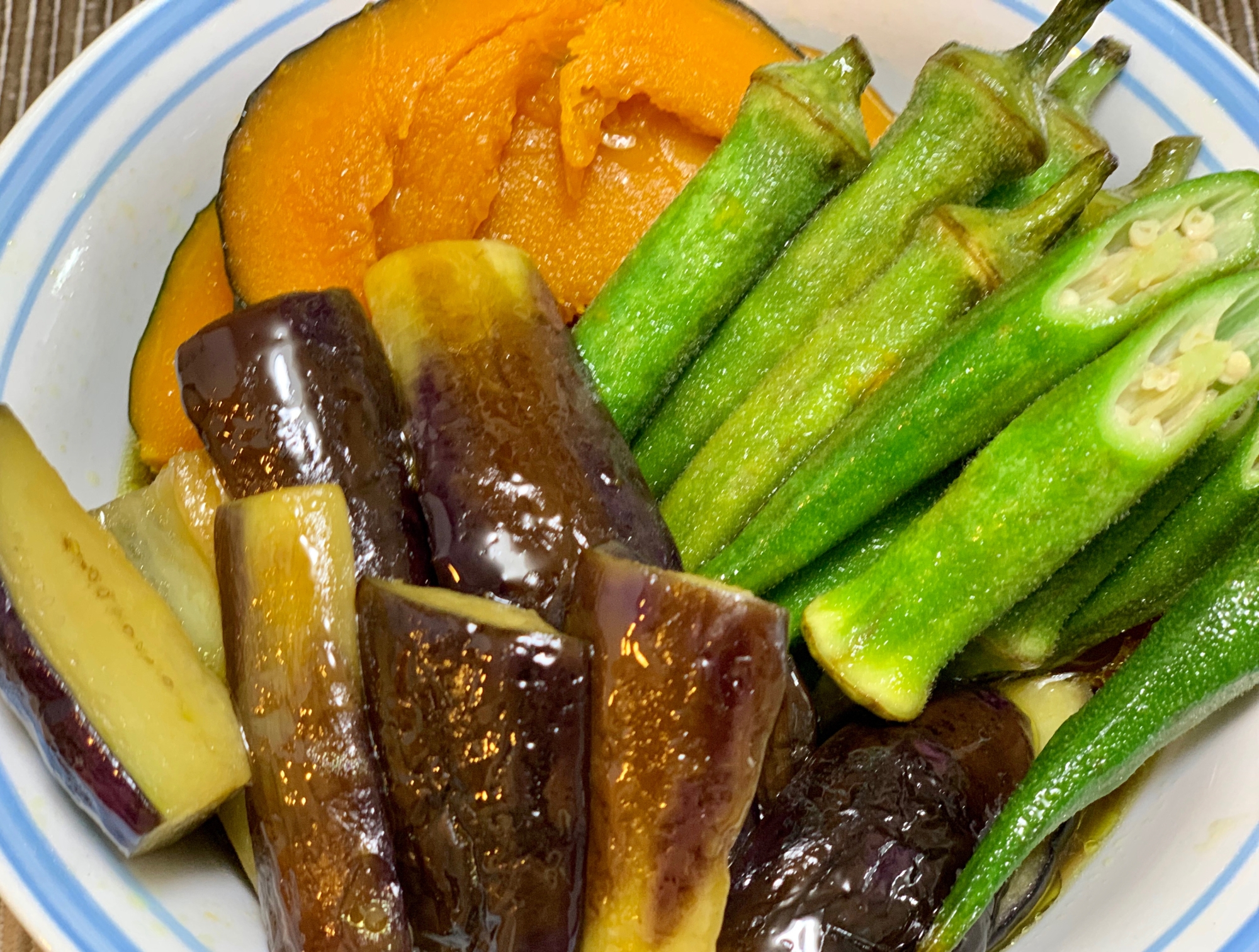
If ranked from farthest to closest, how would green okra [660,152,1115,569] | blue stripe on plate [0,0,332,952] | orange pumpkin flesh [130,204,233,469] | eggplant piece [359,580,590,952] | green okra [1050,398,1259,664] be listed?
orange pumpkin flesh [130,204,233,469], green okra [660,152,1115,569], green okra [1050,398,1259,664], blue stripe on plate [0,0,332,952], eggplant piece [359,580,590,952]

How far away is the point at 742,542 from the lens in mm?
1862

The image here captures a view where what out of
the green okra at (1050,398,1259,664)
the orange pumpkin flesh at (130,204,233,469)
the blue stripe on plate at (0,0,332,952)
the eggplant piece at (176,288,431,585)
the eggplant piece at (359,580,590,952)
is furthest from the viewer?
the orange pumpkin flesh at (130,204,233,469)

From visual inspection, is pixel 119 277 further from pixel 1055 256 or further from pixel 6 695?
pixel 1055 256

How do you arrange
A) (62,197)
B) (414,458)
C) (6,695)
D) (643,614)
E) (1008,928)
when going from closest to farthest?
(643,614) → (6,695) → (414,458) → (1008,928) → (62,197)

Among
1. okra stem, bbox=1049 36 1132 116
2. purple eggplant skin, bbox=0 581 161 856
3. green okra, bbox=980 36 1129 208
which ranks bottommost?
purple eggplant skin, bbox=0 581 161 856

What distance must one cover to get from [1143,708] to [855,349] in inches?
32.1

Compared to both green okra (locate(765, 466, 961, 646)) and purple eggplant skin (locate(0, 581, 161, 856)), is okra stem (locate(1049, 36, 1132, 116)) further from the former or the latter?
purple eggplant skin (locate(0, 581, 161, 856))

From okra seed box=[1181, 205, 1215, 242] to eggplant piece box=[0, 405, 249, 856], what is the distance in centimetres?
173

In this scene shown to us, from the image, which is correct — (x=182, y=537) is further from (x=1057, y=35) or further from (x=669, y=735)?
(x=1057, y=35)

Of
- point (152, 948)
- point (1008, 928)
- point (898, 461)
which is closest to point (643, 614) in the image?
point (898, 461)

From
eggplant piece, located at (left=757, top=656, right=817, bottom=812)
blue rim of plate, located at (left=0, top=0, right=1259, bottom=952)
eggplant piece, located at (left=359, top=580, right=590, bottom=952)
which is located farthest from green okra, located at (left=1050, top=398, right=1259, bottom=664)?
eggplant piece, located at (left=359, top=580, right=590, bottom=952)

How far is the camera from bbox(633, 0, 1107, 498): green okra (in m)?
1.89

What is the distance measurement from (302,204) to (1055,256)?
4.78 feet

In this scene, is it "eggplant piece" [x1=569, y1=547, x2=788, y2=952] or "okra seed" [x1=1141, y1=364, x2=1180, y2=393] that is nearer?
"eggplant piece" [x1=569, y1=547, x2=788, y2=952]
